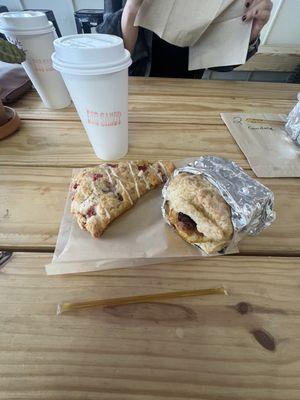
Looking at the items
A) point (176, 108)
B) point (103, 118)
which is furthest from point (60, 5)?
point (103, 118)

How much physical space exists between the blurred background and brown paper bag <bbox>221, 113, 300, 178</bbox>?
1.09m

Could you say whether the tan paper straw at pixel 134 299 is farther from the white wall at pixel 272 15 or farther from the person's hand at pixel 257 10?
the white wall at pixel 272 15

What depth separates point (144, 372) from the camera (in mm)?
273

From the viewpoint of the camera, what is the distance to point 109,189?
1.45 feet

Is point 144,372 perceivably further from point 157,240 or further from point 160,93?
point 160,93

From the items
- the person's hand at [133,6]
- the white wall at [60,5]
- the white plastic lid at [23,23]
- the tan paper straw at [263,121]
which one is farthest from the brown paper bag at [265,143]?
the white wall at [60,5]

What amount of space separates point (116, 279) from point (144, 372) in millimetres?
120

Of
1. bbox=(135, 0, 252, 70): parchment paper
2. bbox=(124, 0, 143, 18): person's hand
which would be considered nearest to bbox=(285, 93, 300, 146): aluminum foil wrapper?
bbox=(135, 0, 252, 70): parchment paper

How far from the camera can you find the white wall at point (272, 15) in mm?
1363

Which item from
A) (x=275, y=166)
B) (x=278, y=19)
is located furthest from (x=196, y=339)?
(x=278, y=19)

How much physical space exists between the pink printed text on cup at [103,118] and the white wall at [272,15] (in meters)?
1.33

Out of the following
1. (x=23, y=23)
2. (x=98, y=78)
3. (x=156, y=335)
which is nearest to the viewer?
(x=156, y=335)

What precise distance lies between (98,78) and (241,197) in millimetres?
316

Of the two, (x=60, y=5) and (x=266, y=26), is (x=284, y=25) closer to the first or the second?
(x=266, y=26)
